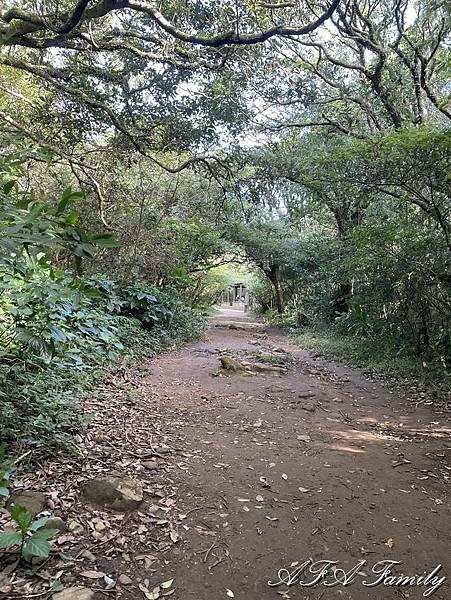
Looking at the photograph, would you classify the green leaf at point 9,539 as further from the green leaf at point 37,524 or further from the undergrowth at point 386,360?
the undergrowth at point 386,360

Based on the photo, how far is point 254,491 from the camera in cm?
325

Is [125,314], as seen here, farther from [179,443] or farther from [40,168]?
[179,443]

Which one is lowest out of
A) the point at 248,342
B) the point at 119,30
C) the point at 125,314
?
the point at 248,342

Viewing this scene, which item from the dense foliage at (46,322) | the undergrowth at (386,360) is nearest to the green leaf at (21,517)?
the dense foliage at (46,322)

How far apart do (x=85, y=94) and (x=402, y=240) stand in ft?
18.4

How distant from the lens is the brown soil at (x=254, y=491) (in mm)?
2344

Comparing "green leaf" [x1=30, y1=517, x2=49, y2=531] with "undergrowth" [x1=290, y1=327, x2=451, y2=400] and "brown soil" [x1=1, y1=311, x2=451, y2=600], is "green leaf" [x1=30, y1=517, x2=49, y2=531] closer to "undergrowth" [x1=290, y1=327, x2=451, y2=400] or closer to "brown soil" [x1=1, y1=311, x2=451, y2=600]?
"brown soil" [x1=1, y1=311, x2=451, y2=600]

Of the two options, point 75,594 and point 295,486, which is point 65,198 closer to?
point 75,594

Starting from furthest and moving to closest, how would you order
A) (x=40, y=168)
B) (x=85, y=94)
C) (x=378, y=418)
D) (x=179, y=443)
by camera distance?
(x=40, y=168)
(x=85, y=94)
(x=378, y=418)
(x=179, y=443)

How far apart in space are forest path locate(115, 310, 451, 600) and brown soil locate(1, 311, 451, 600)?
0.01 metres

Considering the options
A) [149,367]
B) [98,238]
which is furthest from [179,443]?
[149,367]

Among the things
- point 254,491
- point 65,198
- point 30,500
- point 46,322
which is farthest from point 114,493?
point 65,198

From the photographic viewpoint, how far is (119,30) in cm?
553

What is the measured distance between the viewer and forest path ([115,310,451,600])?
7.93 ft
